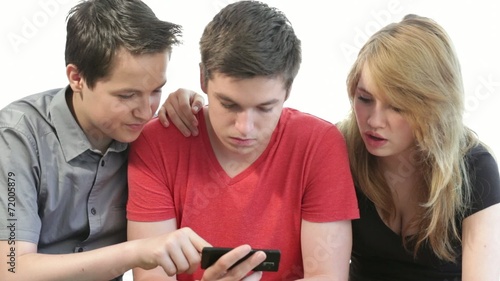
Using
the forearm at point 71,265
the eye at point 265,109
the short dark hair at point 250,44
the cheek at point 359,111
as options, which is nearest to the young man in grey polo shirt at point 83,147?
the forearm at point 71,265

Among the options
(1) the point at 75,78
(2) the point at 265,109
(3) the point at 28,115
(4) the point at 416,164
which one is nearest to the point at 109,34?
(1) the point at 75,78

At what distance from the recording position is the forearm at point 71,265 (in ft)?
4.34

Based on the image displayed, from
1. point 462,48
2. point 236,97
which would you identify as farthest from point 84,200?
point 462,48

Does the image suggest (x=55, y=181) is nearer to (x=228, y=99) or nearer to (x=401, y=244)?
(x=228, y=99)

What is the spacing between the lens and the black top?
1494 millimetres

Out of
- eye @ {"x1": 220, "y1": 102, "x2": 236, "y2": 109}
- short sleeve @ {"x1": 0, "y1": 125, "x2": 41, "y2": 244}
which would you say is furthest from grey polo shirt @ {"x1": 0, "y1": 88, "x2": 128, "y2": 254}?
eye @ {"x1": 220, "y1": 102, "x2": 236, "y2": 109}

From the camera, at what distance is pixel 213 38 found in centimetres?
135

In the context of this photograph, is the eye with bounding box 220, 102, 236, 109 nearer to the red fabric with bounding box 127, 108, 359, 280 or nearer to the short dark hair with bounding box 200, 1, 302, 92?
the short dark hair with bounding box 200, 1, 302, 92

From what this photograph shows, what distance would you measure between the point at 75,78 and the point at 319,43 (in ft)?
3.06

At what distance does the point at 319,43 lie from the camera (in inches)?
83.8

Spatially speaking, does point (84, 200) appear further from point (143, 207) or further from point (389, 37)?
point (389, 37)

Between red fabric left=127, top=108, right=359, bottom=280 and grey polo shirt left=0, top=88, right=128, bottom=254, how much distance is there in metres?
0.08

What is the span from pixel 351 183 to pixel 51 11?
1.27 m

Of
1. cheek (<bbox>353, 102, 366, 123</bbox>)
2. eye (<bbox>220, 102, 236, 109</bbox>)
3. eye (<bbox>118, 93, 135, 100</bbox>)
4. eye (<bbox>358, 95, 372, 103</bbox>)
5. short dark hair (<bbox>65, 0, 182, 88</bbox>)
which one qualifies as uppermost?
short dark hair (<bbox>65, 0, 182, 88</bbox>)
